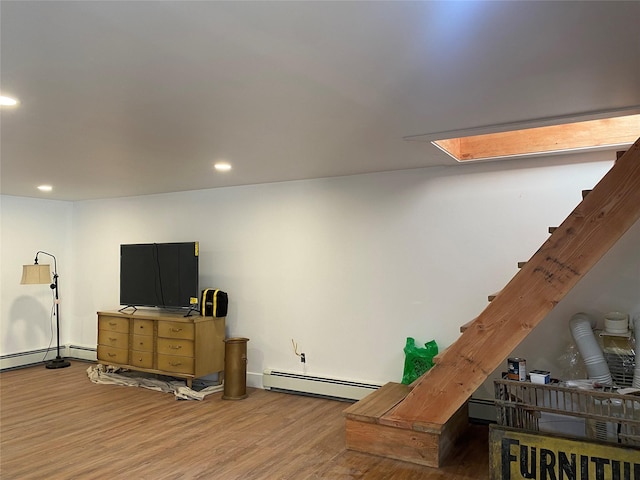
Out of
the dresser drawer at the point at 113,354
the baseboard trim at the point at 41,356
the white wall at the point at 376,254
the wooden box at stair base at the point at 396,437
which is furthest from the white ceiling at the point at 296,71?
the baseboard trim at the point at 41,356

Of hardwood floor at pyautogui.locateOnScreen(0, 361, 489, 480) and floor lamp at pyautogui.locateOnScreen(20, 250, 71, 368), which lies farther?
floor lamp at pyautogui.locateOnScreen(20, 250, 71, 368)

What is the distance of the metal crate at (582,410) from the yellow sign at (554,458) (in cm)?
8

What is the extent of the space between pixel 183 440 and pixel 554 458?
2.55 m

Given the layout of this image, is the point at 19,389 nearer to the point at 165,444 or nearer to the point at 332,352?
the point at 165,444

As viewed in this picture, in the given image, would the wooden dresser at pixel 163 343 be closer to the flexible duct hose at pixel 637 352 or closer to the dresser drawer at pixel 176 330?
the dresser drawer at pixel 176 330

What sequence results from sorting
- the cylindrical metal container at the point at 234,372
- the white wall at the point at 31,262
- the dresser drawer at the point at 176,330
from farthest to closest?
the white wall at the point at 31,262, the dresser drawer at the point at 176,330, the cylindrical metal container at the point at 234,372

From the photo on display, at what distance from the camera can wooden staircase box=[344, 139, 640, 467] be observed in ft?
8.23

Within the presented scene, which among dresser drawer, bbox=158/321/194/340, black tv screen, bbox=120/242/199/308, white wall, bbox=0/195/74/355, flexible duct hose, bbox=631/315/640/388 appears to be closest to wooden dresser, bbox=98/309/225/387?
dresser drawer, bbox=158/321/194/340

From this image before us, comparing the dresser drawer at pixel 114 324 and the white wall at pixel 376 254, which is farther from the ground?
the white wall at pixel 376 254

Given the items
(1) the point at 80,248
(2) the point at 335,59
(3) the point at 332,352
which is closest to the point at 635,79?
(2) the point at 335,59

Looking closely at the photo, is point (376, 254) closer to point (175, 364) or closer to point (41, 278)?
point (175, 364)

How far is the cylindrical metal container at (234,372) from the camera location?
4.61 metres

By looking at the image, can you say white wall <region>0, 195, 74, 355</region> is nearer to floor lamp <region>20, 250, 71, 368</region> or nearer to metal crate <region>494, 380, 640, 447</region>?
floor lamp <region>20, 250, 71, 368</region>

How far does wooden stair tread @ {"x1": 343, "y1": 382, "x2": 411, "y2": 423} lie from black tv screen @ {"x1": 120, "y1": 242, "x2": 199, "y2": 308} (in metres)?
2.30
